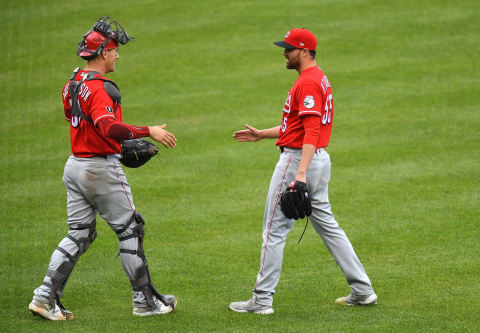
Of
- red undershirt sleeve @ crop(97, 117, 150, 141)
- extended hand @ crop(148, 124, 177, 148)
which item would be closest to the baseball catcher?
red undershirt sleeve @ crop(97, 117, 150, 141)

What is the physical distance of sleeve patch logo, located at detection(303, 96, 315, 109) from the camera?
550 cm

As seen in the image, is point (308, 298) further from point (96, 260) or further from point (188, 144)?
point (188, 144)

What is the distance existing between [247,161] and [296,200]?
4735 millimetres

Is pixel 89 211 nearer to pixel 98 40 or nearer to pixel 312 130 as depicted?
pixel 98 40

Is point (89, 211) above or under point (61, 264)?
above

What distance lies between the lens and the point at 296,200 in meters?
5.43

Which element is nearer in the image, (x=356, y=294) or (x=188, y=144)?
(x=356, y=294)

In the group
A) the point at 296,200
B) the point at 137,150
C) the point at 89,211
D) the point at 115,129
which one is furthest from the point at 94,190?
the point at 296,200

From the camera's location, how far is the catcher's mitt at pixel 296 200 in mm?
5438

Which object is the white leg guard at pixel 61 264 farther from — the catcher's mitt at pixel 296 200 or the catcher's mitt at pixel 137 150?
the catcher's mitt at pixel 296 200

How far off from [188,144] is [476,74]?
5.34m

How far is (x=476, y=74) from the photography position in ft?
42.0

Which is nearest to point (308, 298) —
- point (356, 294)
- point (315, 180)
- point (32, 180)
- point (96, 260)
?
point (356, 294)

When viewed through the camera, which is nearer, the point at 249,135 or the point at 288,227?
the point at 288,227
